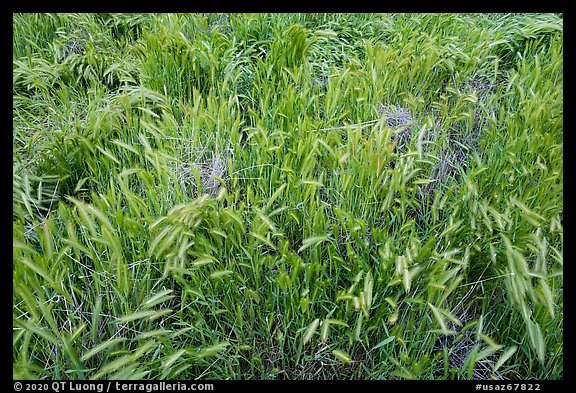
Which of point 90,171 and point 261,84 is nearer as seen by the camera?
point 90,171

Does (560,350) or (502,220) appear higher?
(502,220)

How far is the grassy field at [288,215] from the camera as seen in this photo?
154cm

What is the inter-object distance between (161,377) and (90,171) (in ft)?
3.36

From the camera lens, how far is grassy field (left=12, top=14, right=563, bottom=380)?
1542 mm

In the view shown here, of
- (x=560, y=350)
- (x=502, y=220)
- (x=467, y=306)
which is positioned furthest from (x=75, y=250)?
(x=560, y=350)

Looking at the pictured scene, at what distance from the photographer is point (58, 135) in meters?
2.07

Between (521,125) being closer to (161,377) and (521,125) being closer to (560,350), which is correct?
(560,350)

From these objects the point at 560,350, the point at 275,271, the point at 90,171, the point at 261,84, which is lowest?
the point at 560,350

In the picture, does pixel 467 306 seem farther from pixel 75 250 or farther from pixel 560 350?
pixel 75 250

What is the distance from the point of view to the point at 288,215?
72.5 inches
